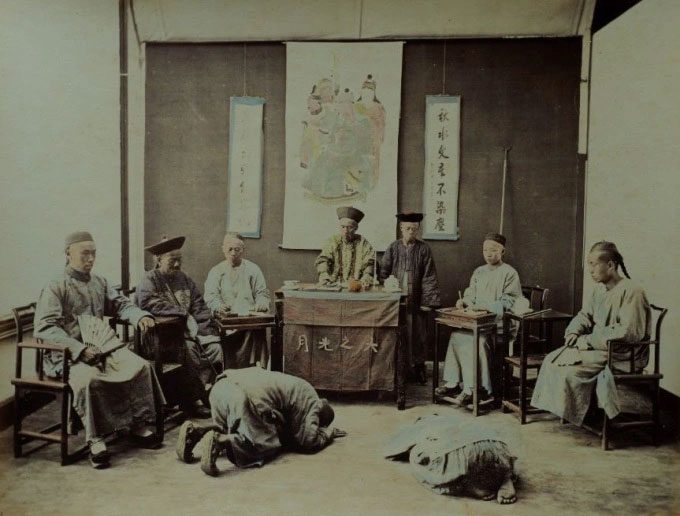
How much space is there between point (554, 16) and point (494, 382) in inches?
121

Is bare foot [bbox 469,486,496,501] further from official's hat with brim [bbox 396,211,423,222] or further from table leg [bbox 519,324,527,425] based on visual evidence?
official's hat with brim [bbox 396,211,423,222]

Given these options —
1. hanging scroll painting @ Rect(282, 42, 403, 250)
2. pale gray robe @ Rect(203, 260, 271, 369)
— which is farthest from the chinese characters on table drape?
pale gray robe @ Rect(203, 260, 271, 369)

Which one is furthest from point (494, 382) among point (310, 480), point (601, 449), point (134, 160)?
point (134, 160)

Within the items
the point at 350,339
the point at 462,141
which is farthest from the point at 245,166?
the point at 350,339

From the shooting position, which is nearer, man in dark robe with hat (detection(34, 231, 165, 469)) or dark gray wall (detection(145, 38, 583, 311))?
man in dark robe with hat (detection(34, 231, 165, 469))

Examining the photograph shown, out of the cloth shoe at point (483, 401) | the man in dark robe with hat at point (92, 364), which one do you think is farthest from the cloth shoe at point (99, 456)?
the cloth shoe at point (483, 401)

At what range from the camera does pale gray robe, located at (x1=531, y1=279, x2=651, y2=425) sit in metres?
3.82

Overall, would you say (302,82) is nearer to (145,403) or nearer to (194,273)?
(194,273)

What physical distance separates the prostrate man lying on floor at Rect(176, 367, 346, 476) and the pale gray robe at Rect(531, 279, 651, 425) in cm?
158

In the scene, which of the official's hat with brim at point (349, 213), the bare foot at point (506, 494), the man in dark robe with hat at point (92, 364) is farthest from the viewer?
the official's hat with brim at point (349, 213)

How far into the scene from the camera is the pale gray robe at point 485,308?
4.66 metres

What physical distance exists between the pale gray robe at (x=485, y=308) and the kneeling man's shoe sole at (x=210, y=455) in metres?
2.19

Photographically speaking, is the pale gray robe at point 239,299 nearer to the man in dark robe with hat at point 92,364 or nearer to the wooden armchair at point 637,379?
the man in dark robe with hat at point 92,364

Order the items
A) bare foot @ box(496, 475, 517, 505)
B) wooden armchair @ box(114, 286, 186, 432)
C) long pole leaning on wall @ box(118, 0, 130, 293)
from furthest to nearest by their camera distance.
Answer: long pole leaning on wall @ box(118, 0, 130, 293) < wooden armchair @ box(114, 286, 186, 432) < bare foot @ box(496, 475, 517, 505)
